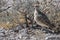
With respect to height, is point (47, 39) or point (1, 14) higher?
point (1, 14)

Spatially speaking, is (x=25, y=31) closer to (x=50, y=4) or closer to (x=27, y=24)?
(x=27, y=24)

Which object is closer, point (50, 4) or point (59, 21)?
point (59, 21)

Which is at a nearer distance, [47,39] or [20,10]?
[47,39]

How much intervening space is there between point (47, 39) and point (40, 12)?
0.84 meters

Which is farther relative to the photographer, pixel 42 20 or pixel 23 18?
pixel 23 18

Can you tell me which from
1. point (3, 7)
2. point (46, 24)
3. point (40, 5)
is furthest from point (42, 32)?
point (3, 7)

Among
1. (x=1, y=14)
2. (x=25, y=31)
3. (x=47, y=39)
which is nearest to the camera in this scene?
(x=47, y=39)

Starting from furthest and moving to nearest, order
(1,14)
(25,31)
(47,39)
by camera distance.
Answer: (1,14)
(25,31)
(47,39)

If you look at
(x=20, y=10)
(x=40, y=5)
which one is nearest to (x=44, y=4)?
(x=40, y=5)

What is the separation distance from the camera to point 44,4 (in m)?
6.21

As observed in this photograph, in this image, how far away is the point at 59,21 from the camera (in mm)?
5727

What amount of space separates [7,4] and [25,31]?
108 cm

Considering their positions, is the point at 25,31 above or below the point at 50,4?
below

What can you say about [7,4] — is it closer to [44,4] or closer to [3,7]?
[3,7]
